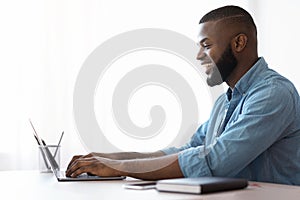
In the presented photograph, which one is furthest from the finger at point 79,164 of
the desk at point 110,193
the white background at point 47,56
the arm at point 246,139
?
the white background at point 47,56

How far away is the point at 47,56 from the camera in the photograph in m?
2.52

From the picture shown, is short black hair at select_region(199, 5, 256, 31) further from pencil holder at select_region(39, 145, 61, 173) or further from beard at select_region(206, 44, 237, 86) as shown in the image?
pencil holder at select_region(39, 145, 61, 173)

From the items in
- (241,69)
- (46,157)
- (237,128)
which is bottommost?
(46,157)

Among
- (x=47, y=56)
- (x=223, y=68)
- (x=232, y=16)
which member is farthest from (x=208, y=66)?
(x=47, y=56)

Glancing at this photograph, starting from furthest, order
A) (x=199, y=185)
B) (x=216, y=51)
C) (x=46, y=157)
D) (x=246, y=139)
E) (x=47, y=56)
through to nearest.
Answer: (x=47, y=56) → (x=46, y=157) → (x=216, y=51) → (x=246, y=139) → (x=199, y=185)

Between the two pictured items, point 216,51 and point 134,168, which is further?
point 216,51

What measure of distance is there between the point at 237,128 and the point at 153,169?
0.86ft

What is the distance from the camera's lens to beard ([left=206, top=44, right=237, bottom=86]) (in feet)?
5.32

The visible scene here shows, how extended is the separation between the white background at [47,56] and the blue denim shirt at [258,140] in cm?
120

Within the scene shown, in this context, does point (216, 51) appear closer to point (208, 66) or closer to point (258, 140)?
point (208, 66)

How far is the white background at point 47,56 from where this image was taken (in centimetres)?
246

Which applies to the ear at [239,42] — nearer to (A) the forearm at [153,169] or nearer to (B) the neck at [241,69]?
(B) the neck at [241,69]

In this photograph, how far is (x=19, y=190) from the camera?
1.16 metres

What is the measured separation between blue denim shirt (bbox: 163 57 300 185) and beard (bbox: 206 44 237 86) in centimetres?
8
